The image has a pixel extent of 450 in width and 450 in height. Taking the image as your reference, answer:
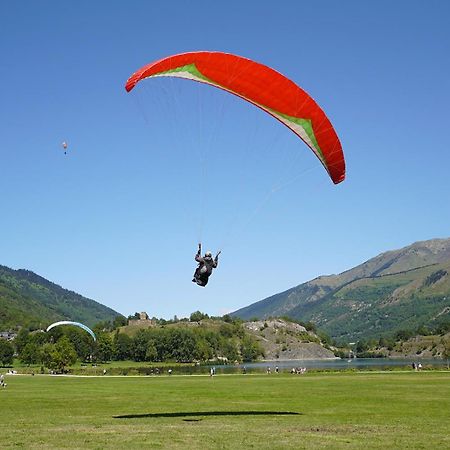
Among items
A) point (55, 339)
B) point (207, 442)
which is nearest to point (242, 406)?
point (207, 442)

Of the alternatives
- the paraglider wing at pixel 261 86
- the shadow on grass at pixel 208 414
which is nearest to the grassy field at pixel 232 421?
the shadow on grass at pixel 208 414

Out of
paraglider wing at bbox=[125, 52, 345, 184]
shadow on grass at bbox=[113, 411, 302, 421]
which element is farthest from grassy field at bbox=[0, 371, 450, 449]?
paraglider wing at bbox=[125, 52, 345, 184]

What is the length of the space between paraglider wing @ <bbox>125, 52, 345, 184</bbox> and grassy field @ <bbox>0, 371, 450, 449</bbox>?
9.30m

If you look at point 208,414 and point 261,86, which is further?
point 208,414

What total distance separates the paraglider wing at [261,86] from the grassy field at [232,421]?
9298 millimetres

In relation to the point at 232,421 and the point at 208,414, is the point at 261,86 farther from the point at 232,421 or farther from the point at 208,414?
the point at 208,414

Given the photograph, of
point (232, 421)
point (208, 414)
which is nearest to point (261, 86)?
point (232, 421)

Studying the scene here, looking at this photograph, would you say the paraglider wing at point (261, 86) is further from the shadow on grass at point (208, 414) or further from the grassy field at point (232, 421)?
the shadow on grass at point (208, 414)

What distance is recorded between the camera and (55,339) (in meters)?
156

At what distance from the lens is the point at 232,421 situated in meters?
20.6

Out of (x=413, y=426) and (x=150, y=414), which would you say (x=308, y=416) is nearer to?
(x=413, y=426)

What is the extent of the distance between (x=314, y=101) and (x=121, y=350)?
158 metres

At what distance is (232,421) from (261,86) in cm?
1095

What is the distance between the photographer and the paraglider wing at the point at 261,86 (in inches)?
771
